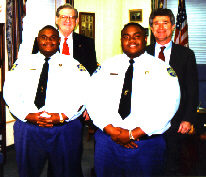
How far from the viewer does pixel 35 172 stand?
1.81 m

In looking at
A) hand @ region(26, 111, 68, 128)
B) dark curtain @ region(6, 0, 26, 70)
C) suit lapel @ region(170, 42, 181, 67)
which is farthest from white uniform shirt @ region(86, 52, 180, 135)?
dark curtain @ region(6, 0, 26, 70)

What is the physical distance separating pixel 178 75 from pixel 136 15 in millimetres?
4423

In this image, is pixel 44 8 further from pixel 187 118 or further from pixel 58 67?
pixel 187 118

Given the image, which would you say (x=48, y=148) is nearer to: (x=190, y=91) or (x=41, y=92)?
(x=41, y=92)

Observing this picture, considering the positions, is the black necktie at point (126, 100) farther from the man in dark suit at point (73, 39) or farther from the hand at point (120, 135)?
the man in dark suit at point (73, 39)

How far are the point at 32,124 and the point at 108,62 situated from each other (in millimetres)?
695

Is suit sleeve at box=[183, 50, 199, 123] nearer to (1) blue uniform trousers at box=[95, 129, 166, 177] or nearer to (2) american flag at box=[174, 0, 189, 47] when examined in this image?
(1) blue uniform trousers at box=[95, 129, 166, 177]

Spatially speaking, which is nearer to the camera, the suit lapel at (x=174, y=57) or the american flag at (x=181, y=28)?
the suit lapel at (x=174, y=57)

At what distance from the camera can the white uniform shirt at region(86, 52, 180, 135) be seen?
149 centimetres

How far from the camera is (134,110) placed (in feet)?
5.03

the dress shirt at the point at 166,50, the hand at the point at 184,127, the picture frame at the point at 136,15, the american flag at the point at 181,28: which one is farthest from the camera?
the picture frame at the point at 136,15

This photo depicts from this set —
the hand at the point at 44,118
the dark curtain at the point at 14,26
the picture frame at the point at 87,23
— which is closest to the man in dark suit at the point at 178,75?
the hand at the point at 44,118

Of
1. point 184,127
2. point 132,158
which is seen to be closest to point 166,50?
point 184,127

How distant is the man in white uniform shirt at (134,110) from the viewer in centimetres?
150
